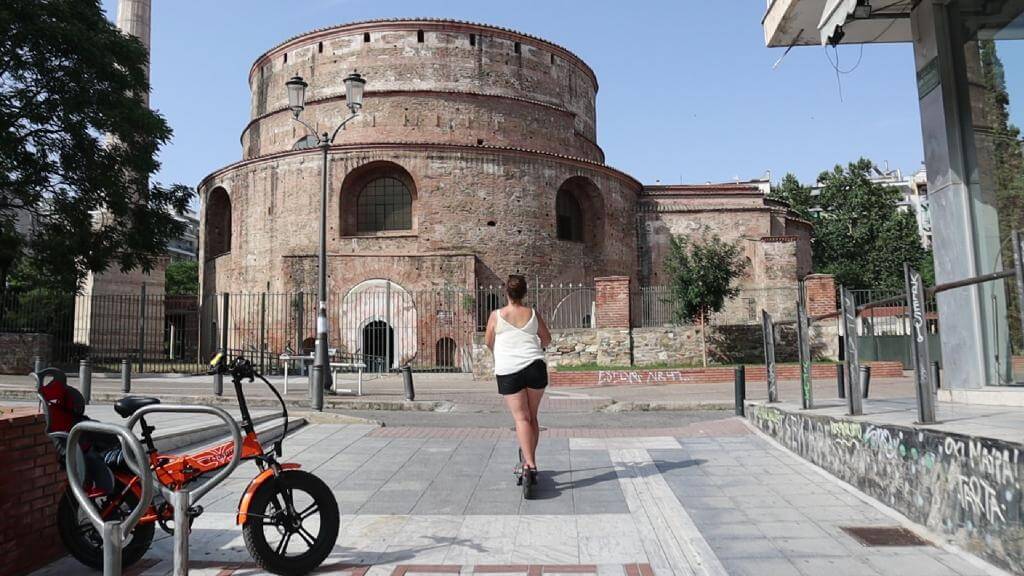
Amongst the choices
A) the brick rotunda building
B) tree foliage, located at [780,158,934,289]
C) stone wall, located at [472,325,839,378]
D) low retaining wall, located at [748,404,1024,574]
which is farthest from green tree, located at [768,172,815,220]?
low retaining wall, located at [748,404,1024,574]

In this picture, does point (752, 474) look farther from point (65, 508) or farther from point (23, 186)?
point (23, 186)

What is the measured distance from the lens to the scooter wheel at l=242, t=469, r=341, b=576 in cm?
357

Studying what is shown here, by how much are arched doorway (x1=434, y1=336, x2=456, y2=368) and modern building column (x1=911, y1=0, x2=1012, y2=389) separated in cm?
1704

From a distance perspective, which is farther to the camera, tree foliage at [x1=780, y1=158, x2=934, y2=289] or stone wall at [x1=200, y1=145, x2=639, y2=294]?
tree foliage at [x1=780, y1=158, x2=934, y2=289]

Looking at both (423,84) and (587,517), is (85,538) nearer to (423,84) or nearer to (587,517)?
(587,517)

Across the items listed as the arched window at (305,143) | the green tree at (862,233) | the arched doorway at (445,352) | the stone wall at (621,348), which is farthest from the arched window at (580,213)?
the green tree at (862,233)

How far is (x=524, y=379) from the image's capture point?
527cm

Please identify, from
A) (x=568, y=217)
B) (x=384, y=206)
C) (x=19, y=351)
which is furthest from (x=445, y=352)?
(x=19, y=351)

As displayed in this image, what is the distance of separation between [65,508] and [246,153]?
30126 mm

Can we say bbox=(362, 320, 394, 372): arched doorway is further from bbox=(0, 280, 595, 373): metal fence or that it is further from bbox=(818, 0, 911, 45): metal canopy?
bbox=(818, 0, 911, 45): metal canopy

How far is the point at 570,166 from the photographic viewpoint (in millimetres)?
26922

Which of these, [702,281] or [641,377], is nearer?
[641,377]

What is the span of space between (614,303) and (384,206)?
33.9 ft

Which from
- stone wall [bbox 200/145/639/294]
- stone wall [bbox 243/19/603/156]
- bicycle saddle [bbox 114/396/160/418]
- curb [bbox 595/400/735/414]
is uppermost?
stone wall [bbox 243/19/603/156]
